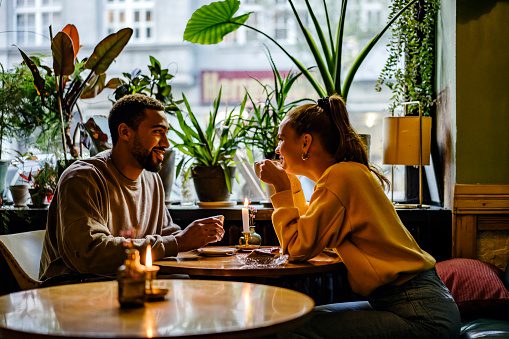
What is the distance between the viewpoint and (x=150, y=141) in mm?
3156

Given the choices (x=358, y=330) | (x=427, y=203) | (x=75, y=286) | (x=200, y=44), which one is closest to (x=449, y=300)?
(x=358, y=330)

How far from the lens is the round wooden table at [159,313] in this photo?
1.65m

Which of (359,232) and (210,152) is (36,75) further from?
(359,232)

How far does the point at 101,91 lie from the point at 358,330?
8.31 feet

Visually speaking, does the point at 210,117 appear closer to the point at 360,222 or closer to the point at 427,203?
the point at 427,203

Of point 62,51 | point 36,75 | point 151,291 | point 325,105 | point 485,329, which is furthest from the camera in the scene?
point 36,75

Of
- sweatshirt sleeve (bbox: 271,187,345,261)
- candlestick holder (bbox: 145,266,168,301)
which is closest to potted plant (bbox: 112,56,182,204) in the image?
sweatshirt sleeve (bbox: 271,187,345,261)

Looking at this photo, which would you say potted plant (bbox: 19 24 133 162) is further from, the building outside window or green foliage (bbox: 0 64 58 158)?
the building outside window

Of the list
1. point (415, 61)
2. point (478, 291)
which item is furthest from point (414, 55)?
point (478, 291)

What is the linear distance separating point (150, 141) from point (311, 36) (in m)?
1.53

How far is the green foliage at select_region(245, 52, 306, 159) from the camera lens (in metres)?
4.17

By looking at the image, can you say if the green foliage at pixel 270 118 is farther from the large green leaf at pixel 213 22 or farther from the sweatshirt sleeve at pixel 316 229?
the sweatshirt sleeve at pixel 316 229

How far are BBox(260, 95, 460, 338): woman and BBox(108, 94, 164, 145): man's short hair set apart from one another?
0.67 meters

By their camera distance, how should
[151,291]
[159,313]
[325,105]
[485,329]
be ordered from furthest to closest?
1. [485,329]
2. [325,105]
3. [151,291]
4. [159,313]
